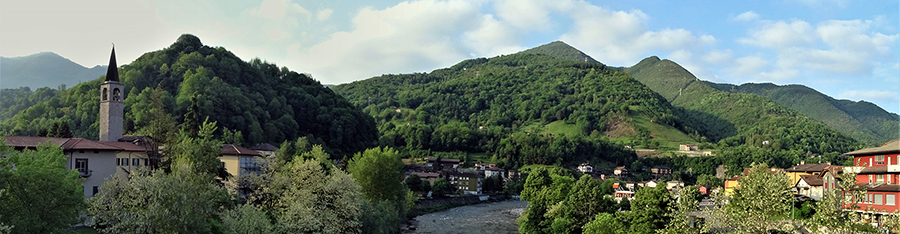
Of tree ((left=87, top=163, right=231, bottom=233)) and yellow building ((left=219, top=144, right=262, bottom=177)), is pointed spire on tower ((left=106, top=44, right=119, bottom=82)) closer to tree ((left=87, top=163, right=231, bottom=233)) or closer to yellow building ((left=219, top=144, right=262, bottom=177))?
yellow building ((left=219, top=144, right=262, bottom=177))

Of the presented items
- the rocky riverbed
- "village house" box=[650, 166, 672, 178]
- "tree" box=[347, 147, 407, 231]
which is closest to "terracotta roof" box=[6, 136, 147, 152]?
"tree" box=[347, 147, 407, 231]

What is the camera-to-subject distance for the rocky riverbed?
230 ft

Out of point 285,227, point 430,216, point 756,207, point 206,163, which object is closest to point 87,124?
point 430,216

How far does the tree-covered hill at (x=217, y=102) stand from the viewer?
104 m

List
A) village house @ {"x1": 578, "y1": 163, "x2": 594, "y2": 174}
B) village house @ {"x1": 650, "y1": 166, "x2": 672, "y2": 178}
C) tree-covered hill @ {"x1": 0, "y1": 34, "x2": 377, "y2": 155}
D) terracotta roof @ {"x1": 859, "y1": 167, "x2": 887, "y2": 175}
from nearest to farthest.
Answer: terracotta roof @ {"x1": 859, "y1": 167, "x2": 887, "y2": 175}
tree-covered hill @ {"x1": 0, "y1": 34, "x2": 377, "y2": 155}
village house @ {"x1": 578, "y1": 163, "x2": 594, "y2": 174}
village house @ {"x1": 650, "y1": 166, "x2": 672, "y2": 178}

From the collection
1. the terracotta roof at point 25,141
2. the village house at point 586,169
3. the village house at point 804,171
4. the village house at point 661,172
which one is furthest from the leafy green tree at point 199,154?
the village house at point 661,172

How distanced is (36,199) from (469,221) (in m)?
57.6

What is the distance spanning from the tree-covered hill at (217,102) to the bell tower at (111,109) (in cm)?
1644

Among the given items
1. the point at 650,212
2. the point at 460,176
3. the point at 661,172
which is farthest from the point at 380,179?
the point at 661,172

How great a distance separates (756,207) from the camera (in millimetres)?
22938

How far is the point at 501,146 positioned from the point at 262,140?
9593 cm

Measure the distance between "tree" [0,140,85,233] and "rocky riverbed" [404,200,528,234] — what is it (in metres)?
41.5

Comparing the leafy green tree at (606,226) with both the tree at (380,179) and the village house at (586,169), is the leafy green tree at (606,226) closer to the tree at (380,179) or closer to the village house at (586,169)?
the tree at (380,179)

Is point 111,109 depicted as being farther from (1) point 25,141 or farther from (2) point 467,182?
(2) point 467,182
